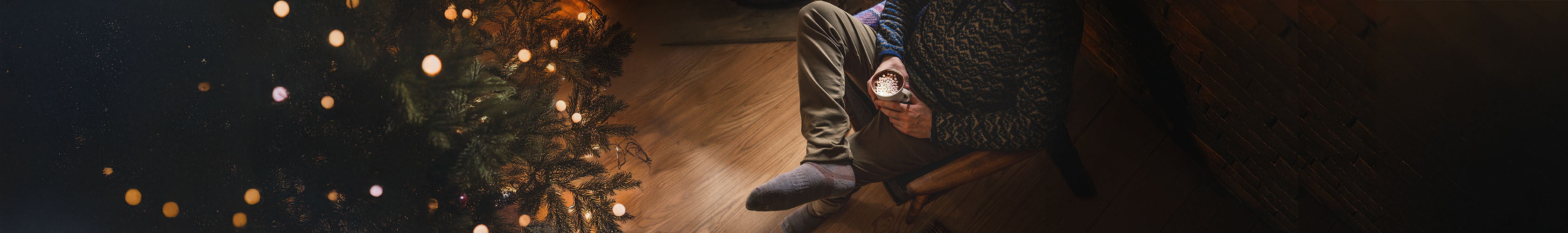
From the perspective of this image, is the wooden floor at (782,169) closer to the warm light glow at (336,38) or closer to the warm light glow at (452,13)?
the warm light glow at (452,13)

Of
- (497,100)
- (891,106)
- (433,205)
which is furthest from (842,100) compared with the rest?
(433,205)

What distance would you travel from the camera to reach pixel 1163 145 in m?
0.76

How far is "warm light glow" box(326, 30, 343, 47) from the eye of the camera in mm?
809

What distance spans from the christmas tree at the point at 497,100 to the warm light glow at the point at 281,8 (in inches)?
0.6

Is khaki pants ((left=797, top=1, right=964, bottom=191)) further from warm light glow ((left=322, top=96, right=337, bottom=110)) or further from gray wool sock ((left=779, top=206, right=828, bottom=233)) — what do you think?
warm light glow ((left=322, top=96, right=337, bottom=110))

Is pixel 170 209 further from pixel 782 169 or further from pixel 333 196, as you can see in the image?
pixel 782 169

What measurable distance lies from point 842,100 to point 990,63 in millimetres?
279

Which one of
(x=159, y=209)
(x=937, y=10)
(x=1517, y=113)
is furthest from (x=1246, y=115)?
(x=159, y=209)

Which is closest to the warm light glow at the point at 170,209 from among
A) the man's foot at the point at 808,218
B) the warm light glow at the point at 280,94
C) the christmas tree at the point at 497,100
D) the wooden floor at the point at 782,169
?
the christmas tree at the point at 497,100

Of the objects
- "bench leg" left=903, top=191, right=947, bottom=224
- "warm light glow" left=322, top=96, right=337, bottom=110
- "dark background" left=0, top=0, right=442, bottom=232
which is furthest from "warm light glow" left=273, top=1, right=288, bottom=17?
"bench leg" left=903, top=191, right=947, bottom=224

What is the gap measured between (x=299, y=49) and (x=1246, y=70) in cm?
120

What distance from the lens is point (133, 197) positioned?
33.1 inches

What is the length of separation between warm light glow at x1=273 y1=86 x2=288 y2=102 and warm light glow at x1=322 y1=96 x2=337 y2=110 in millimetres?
40

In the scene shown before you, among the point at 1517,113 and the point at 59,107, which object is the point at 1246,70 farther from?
the point at 59,107
